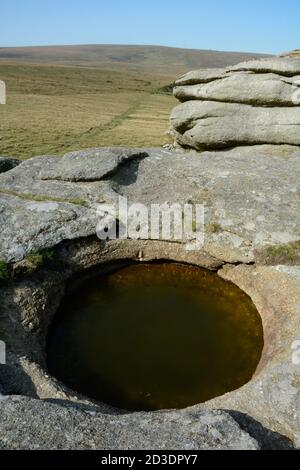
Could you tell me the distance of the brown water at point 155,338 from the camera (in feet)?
45.3

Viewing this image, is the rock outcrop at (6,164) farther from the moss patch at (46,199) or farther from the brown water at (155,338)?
the brown water at (155,338)

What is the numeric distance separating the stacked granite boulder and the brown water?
11.7 m

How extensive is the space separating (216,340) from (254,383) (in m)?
3.40

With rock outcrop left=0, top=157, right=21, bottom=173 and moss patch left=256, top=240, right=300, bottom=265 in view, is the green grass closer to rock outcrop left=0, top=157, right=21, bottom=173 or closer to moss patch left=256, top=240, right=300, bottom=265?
rock outcrop left=0, top=157, right=21, bottom=173

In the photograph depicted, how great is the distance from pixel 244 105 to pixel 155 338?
17.7 m

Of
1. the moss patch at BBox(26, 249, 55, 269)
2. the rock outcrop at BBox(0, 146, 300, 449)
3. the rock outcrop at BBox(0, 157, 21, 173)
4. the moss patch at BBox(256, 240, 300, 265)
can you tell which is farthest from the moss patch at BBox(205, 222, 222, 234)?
the rock outcrop at BBox(0, 157, 21, 173)

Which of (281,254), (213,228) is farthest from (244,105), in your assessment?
(281,254)

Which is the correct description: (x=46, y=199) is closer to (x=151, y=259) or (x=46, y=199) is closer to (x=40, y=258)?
(x=40, y=258)

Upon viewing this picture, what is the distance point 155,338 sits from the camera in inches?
625

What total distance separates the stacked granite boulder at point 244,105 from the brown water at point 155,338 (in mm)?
11680

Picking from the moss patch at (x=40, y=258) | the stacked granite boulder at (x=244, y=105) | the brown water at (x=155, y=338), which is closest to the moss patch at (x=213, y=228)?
the brown water at (x=155, y=338)

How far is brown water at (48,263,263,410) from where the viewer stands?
45.3 ft
